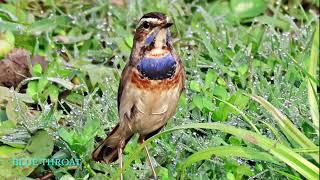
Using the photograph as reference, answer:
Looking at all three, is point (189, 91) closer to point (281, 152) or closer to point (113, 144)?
point (113, 144)

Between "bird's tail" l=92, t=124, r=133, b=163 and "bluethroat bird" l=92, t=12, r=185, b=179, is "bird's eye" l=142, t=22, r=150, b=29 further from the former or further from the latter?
"bird's tail" l=92, t=124, r=133, b=163

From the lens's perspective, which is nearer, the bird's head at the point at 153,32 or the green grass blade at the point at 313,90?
the green grass blade at the point at 313,90

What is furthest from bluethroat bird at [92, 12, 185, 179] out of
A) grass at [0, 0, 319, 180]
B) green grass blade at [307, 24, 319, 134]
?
green grass blade at [307, 24, 319, 134]

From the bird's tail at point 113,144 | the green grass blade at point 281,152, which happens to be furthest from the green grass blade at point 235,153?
the bird's tail at point 113,144

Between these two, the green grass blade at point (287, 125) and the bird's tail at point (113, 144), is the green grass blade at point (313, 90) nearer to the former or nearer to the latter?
the green grass blade at point (287, 125)

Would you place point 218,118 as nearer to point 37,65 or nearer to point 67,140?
point 67,140

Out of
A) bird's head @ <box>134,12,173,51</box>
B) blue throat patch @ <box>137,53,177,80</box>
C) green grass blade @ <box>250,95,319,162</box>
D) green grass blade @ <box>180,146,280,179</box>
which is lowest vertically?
green grass blade @ <box>180,146,280,179</box>

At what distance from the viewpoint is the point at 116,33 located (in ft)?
20.8

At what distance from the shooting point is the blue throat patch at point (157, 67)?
4348 mm

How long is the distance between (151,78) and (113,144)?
53 centimetres

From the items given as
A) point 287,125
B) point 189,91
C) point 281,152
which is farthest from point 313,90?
point 189,91

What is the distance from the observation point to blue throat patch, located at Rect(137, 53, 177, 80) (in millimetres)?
4348

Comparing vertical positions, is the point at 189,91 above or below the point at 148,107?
below

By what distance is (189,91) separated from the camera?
5.45 metres
